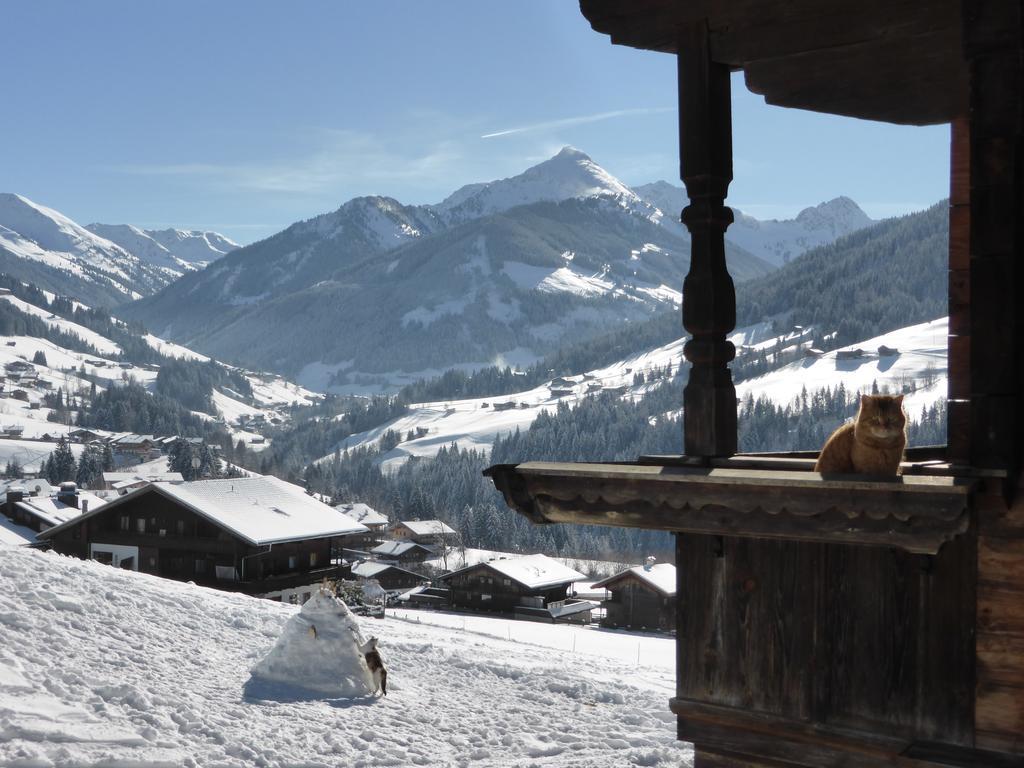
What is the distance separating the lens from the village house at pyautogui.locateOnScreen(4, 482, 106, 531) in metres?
71.1

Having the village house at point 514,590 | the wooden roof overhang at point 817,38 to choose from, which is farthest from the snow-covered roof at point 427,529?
the wooden roof overhang at point 817,38

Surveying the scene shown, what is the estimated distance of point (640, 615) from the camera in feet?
207

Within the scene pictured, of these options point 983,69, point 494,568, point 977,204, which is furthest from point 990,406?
point 494,568

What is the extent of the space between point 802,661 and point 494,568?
64340 mm

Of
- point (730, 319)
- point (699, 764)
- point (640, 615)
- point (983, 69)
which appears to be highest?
point (983, 69)

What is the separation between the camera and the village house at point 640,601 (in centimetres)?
6212

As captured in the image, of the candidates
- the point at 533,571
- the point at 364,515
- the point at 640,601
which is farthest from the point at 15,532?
the point at 364,515

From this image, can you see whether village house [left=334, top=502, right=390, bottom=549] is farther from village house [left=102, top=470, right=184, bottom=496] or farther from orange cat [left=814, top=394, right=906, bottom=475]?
orange cat [left=814, top=394, right=906, bottom=475]

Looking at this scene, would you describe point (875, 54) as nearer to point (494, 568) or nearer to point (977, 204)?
point (977, 204)

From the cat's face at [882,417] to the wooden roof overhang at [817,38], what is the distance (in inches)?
76.4

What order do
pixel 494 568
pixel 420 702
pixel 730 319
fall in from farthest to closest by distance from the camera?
pixel 494 568 < pixel 420 702 < pixel 730 319

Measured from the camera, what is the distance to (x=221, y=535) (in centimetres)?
5050

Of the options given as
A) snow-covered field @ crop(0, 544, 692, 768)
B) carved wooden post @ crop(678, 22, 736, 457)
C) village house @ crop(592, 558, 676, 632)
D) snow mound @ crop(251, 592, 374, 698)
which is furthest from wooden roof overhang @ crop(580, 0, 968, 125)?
village house @ crop(592, 558, 676, 632)

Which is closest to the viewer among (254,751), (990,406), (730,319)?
(990,406)
